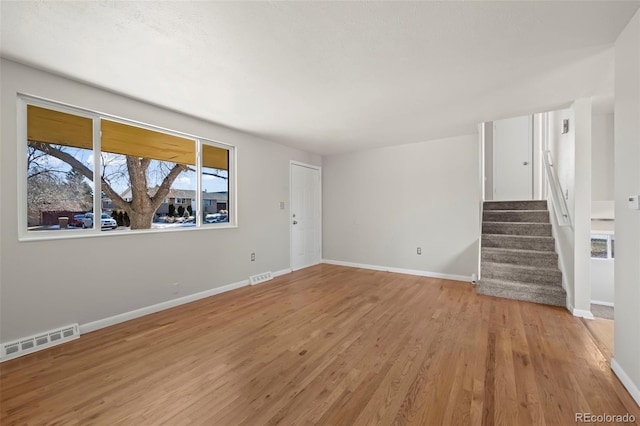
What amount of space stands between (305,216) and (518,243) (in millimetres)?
3788

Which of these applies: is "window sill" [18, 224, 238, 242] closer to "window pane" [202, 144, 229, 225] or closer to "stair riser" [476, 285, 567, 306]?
"window pane" [202, 144, 229, 225]

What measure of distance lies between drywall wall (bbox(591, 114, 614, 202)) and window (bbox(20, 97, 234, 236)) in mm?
5595

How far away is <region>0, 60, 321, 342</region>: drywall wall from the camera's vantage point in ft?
7.13

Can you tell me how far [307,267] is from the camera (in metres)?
5.49

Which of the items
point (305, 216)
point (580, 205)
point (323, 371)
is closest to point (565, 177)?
point (580, 205)

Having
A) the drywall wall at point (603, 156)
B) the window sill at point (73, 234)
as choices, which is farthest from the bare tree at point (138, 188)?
the drywall wall at point (603, 156)

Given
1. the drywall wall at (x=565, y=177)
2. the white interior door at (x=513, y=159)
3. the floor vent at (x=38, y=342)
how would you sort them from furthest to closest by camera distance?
the white interior door at (x=513, y=159) < the drywall wall at (x=565, y=177) < the floor vent at (x=38, y=342)

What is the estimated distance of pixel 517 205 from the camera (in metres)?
4.83

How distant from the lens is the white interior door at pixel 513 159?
560 centimetres

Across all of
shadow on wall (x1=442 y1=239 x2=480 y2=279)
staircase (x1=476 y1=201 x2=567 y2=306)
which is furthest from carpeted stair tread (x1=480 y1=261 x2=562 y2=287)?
shadow on wall (x1=442 y1=239 x2=480 y2=279)

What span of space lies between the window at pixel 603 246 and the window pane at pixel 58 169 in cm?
750

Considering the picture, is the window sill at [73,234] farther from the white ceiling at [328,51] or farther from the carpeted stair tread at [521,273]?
the carpeted stair tread at [521,273]

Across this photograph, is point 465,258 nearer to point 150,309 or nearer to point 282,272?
point 282,272

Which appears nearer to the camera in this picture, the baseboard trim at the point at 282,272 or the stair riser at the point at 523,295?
the stair riser at the point at 523,295
